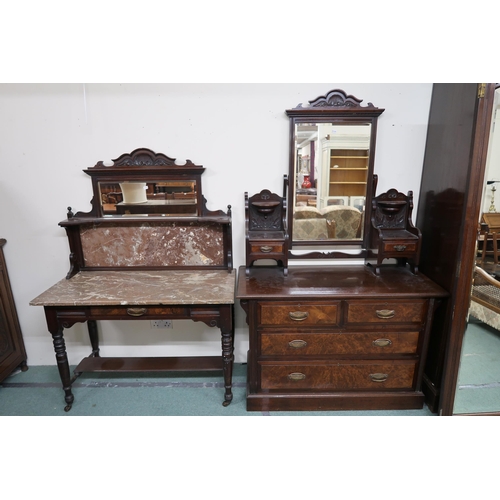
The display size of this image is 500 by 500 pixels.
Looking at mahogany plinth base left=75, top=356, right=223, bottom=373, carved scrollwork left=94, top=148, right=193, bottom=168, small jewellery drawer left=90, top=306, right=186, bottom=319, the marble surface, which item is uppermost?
carved scrollwork left=94, top=148, right=193, bottom=168

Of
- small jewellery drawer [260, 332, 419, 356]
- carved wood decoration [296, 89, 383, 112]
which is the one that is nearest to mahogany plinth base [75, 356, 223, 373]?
small jewellery drawer [260, 332, 419, 356]

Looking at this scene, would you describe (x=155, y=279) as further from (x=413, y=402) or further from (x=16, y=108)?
(x=413, y=402)

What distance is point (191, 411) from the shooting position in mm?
1932

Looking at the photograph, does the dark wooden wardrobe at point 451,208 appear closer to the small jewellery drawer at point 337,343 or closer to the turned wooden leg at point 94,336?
the small jewellery drawer at point 337,343

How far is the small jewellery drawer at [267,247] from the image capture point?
193cm

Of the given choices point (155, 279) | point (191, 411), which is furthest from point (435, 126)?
point (191, 411)

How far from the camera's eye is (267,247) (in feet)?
6.36

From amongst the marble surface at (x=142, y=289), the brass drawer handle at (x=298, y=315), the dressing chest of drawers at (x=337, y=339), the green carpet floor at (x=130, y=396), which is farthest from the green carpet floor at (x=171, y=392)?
the marble surface at (x=142, y=289)

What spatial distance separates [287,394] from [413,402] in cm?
79

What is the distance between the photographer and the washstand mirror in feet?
6.28

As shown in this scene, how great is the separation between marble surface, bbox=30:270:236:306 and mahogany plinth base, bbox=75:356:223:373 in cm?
62

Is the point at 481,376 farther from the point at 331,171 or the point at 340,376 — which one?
the point at 331,171

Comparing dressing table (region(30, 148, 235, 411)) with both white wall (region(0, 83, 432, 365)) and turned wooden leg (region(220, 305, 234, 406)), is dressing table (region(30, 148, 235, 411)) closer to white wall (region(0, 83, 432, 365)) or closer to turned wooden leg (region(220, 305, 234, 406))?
turned wooden leg (region(220, 305, 234, 406))

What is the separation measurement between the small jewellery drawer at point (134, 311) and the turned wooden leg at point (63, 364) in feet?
0.95
